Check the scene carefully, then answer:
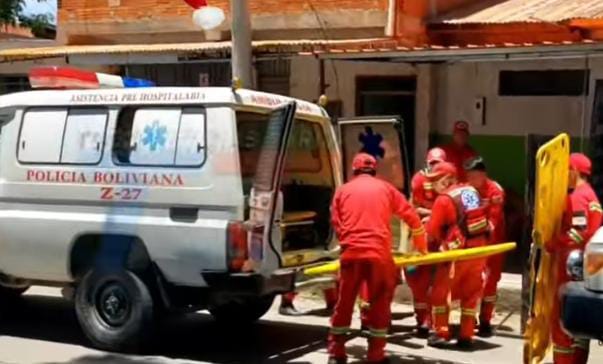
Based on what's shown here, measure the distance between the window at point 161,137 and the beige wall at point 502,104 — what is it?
248 inches

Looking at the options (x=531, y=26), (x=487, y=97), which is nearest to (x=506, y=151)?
(x=487, y=97)

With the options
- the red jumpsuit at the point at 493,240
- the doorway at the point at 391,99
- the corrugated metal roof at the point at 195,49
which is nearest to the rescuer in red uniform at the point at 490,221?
the red jumpsuit at the point at 493,240

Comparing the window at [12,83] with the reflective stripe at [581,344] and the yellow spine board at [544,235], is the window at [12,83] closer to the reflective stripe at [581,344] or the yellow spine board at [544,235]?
the yellow spine board at [544,235]

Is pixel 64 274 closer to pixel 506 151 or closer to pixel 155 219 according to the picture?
pixel 155 219

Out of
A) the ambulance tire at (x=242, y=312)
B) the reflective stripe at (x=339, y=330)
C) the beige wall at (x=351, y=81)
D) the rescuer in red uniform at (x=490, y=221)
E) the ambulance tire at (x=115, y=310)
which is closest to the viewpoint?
the reflective stripe at (x=339, y=330)

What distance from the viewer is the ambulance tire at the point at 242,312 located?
9930 millimetres

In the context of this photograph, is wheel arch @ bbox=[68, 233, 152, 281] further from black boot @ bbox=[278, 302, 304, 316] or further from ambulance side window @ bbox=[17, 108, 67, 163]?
black boot @ bbox=[278, 302, 304, 316]

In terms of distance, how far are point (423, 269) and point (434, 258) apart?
1077mm

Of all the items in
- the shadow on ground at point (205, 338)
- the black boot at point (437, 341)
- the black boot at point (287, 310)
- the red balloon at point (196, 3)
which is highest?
the red balloon at point (196, 3)

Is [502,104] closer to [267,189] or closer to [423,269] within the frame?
[423,269]

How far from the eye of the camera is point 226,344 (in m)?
9.47

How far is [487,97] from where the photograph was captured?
14.0 meters

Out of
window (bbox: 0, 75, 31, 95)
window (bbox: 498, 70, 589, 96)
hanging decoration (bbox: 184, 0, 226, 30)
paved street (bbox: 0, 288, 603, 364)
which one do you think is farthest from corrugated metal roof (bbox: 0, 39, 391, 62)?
paved street (bbox: 0, 288, 603, 364)

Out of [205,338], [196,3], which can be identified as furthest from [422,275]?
[196,3]
